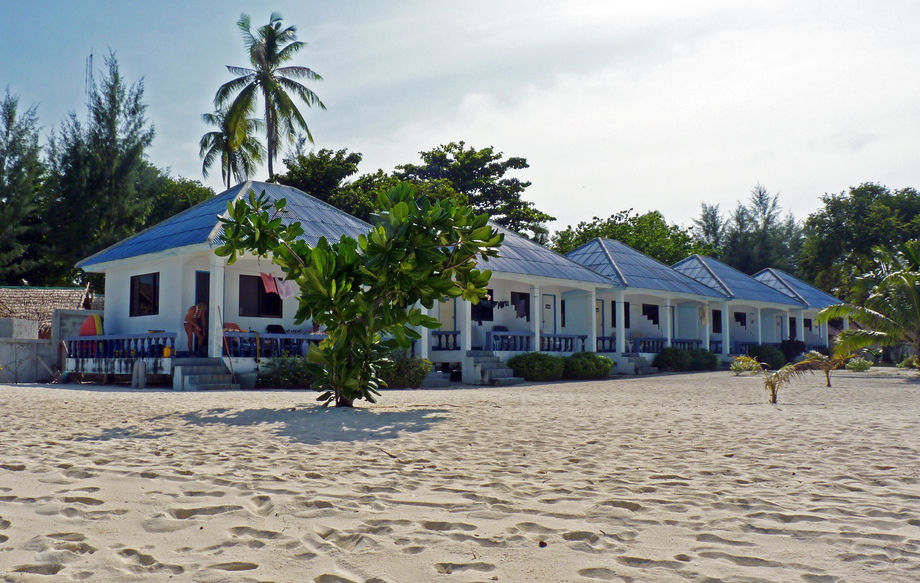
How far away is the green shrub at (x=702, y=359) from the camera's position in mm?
28281

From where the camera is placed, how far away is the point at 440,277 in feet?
32.1

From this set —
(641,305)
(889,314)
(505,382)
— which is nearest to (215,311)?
(505,382)

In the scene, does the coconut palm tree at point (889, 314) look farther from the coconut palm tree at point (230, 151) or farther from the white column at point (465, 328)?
the coconut palm tree at point (230, 151)

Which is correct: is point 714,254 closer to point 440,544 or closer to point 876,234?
point 876,234

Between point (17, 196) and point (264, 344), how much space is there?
22142 mm

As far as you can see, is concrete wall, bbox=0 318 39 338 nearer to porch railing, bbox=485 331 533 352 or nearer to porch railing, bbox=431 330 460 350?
porch railing, bbox=431 330 460 350

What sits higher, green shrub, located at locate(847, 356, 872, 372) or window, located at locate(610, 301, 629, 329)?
window, located at locate(610, 301, 629, 329)

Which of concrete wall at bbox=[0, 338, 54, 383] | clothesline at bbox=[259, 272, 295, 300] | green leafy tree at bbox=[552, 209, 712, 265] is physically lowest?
concrete wall at bbox=[0, 338, 54, 383]

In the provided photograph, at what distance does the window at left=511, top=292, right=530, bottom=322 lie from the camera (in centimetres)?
2489

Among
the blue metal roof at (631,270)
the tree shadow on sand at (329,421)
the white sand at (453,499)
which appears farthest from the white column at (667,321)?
the tree shadow on sand at (329,421)

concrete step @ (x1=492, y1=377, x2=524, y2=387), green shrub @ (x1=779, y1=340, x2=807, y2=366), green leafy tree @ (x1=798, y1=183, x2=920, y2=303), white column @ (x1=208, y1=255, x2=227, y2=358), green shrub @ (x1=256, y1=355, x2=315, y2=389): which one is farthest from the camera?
green leafy tree @ (x1=798, y1=183, x2=920, y2=303)

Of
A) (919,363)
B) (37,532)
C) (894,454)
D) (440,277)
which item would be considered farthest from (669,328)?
(37,532)

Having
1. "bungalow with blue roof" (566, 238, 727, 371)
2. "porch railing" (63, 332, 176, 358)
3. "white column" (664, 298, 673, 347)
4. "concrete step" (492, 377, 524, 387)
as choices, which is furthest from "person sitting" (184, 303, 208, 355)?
"white column" (664, 298, 673, 347)

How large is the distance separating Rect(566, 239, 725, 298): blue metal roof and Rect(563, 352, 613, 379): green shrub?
347cm
